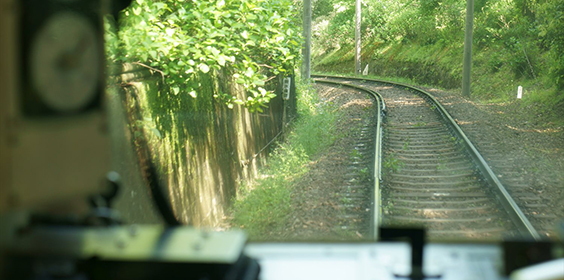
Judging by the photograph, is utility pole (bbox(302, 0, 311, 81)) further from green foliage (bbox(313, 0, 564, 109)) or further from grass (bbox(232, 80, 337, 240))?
green foliage (bbox(313, 0, 564, 109))

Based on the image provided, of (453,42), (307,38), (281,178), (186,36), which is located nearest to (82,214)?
(186,36)

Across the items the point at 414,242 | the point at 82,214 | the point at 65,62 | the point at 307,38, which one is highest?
the point at 307,38

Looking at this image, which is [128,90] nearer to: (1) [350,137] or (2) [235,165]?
(2) [235,165]

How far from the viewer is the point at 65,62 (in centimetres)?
166

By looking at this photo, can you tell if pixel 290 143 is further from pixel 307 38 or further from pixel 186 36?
pixel 186 36

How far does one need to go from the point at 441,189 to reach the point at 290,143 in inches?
223

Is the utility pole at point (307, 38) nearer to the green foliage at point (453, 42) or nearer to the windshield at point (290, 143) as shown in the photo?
the windshield at point (290, 143)

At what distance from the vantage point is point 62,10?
64.0 inches

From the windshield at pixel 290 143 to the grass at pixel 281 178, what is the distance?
4 cm

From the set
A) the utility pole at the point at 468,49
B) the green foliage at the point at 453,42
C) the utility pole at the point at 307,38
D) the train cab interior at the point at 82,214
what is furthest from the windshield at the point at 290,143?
the utility pole at the point at 468,49

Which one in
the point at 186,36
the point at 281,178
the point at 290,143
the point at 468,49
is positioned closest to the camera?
the point at 186,36

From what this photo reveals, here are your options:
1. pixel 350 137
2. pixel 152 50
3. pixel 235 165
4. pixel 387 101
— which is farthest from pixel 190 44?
pixel 387 101

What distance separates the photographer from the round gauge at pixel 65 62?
1.53 m

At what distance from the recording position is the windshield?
513 centimetres
